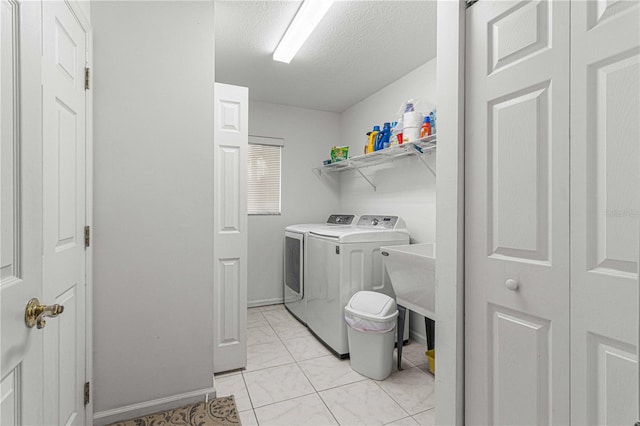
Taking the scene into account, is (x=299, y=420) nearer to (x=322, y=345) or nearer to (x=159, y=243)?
(x=322, y=345)

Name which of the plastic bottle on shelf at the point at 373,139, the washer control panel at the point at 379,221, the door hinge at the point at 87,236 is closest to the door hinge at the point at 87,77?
the door hinge at the point at 87,236

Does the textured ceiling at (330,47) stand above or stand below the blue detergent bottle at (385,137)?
above

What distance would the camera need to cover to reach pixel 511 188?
1.11m

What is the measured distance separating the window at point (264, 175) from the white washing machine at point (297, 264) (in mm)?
524

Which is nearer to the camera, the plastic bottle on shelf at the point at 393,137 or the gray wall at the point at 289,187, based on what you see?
the plastic bottle on shelf at the point at 393,137

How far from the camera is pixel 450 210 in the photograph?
132 cm

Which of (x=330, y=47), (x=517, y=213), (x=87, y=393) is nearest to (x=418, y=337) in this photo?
(x=517, y=213)

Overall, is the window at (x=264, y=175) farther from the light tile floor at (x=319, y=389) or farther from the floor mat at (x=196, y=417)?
the floor mat at (x=196, y=417)

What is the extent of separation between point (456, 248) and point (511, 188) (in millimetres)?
318

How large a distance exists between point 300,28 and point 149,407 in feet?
8.34

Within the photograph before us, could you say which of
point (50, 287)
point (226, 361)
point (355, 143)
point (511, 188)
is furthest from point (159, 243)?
point (355, 143)

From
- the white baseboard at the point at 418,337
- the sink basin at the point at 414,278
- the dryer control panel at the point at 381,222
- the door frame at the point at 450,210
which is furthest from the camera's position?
the dryer control panel at the point at 381,222

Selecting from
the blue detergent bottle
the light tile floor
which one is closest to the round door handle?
the light tile floor

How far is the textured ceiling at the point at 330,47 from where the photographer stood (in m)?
2.03
